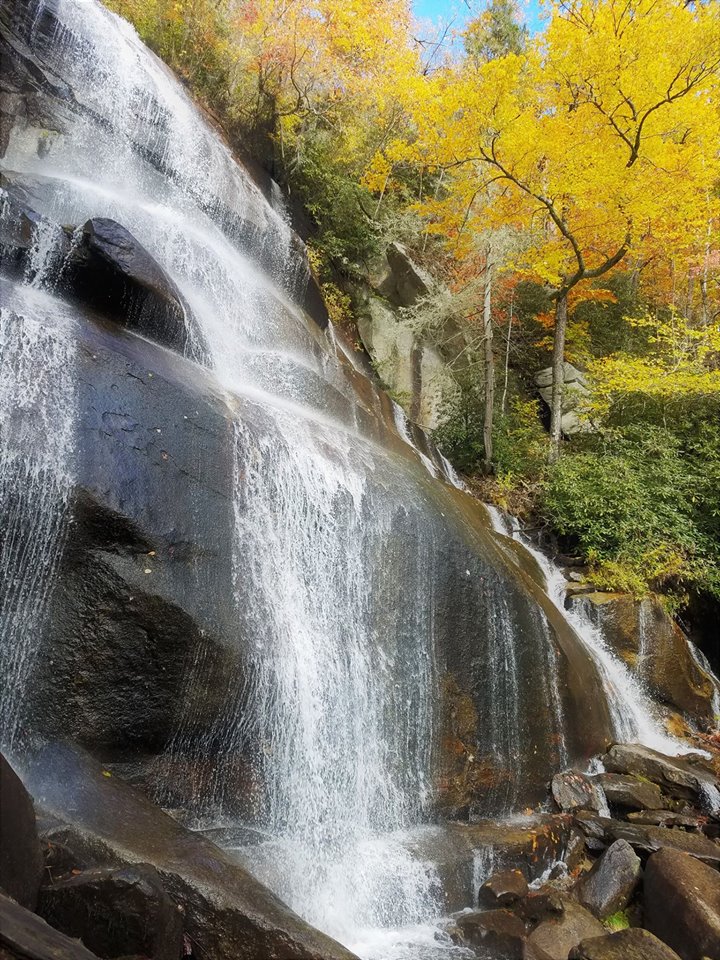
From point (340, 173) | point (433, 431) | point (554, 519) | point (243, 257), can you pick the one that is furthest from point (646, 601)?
point (340, 173)

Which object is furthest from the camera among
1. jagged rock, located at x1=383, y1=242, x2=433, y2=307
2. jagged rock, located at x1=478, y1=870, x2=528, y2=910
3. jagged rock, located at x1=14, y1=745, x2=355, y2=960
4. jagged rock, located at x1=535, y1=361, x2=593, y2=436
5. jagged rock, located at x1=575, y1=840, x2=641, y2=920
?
jagged rock, located at x1=383, y1=242, x2=433, y2=307

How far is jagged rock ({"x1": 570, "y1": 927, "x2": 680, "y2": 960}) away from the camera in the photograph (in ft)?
15.6

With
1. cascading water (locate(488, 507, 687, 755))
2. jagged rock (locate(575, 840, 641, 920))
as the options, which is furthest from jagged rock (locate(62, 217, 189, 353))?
cascading water (locate(488, 507, 687, 755))

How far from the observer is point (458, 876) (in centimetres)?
582

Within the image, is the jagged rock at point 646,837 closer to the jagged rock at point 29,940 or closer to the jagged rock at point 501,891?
the jagged rock at point 501,891

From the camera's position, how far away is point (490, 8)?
26.0 metres

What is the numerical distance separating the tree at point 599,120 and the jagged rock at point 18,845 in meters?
12.7

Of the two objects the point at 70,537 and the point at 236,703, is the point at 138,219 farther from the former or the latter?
the point at 236,703

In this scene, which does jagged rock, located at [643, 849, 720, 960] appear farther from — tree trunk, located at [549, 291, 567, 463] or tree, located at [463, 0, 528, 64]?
tree, located at [463, 0, 528, 64]

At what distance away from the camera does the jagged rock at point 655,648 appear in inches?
388

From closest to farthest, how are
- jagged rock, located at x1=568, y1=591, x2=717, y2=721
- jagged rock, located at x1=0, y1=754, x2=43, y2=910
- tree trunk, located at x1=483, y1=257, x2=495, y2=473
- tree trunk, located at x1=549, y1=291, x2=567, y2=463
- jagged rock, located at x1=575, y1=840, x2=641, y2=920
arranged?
jagged rock, located at x1=0, y1=754, x2=43, y2=910, jagged rock, located at x1=575, y1=840, x2=641, y2=920, jagged rock, located at x1=568, y1=591, x2=717, y2=721, tree trunk, located at x1=549, y1=291, x2=567, y2=463, tree trunk, located at x1=483, y1=257, x2=495, y2=473

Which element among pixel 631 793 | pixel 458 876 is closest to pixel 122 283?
pixel 458 876

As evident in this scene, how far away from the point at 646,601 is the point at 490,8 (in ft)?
88.8

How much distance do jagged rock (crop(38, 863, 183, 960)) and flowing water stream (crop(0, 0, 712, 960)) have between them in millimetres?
1667
